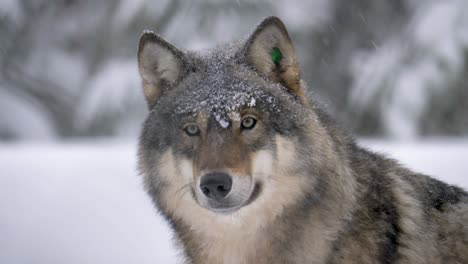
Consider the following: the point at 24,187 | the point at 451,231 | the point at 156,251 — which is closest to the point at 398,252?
the point at 451,231

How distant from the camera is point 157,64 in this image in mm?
3430

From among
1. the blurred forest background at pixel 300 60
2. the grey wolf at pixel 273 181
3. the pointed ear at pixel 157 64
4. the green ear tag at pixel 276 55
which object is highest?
the blurred forest background at pixel 300 60

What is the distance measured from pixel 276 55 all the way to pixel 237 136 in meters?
0.47

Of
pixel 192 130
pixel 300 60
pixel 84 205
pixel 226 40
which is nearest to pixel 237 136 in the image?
pixel 192 130

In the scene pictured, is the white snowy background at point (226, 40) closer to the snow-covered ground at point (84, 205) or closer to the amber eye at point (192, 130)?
the snow-covered ground at point (84, 205)

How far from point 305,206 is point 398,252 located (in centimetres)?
48

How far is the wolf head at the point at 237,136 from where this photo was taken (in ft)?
9.83

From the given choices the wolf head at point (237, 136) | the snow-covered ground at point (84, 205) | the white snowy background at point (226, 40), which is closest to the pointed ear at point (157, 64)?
the wolf head at point (237, 136)

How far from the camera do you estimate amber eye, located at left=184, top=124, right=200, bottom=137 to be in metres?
3.17

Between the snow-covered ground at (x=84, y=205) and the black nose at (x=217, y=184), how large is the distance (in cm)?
241

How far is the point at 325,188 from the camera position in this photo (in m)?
3.12

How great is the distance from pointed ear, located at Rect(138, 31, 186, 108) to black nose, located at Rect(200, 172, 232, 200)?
28.7 inches

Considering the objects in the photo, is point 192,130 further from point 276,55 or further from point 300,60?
point 300,60

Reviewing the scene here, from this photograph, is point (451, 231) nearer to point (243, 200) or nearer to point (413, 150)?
point (243, 200)
